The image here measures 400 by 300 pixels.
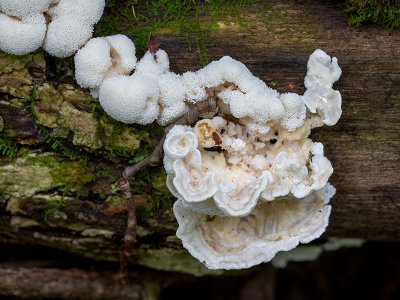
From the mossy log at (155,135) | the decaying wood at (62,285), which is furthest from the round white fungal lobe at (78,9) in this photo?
the decaying wood at (62,285)

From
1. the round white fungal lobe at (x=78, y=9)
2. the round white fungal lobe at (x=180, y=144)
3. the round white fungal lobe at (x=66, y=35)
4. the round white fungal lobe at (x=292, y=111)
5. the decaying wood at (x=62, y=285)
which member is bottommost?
the decaying wood at (x=62, y=285)

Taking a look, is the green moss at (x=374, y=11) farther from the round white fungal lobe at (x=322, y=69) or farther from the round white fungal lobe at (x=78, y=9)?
the round white fungal lobe at (x=78, y=9)

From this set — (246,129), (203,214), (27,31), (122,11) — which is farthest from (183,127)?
(27,31)

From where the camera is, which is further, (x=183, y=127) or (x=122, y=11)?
(x=122, y=11)

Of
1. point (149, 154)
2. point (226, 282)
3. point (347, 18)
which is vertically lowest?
point (226, 282)

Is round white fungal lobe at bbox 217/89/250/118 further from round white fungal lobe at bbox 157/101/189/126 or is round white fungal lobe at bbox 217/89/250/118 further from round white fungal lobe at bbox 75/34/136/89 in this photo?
round white fungal lobe at bbox 75/34/136/89

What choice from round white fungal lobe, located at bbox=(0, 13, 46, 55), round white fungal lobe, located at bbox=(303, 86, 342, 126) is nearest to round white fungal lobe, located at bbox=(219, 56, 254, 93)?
round white fungal lobe, located at bbox=(303, 86, 342, 126)

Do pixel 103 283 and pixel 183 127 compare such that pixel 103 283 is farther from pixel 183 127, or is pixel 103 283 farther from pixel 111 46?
pixel 111 46
